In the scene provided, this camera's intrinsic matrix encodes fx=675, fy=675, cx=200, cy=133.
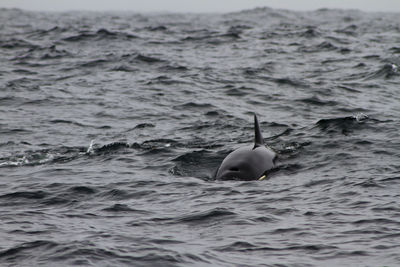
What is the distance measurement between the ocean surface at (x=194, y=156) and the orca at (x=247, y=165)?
0.25 m

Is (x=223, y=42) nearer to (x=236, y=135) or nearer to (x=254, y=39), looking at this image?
(x=254, y=39)

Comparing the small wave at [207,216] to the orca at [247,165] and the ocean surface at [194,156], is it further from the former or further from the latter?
the orca at [247,165]

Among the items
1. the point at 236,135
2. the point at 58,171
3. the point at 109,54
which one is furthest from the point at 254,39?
the point at 58,171

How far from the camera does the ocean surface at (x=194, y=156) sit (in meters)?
8.51

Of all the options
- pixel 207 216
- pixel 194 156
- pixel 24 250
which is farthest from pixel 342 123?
pixel 24 250

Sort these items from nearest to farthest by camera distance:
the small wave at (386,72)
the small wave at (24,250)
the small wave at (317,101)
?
1. the small wave at (24,250)
2. the small wave at (317,101)
3. the small wave at (386,72)

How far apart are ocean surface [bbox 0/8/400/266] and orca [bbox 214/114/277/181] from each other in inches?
9.7

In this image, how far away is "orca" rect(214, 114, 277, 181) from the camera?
38.6 ft

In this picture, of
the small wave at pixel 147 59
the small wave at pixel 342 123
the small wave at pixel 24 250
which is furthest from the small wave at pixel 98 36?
the small wave at pixel 24 250

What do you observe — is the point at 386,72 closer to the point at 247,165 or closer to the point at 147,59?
the point at 147,59

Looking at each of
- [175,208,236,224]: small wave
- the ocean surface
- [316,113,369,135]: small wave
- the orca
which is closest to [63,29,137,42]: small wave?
the ocean surface

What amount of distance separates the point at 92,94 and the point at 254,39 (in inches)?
643

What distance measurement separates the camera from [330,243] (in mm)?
8438

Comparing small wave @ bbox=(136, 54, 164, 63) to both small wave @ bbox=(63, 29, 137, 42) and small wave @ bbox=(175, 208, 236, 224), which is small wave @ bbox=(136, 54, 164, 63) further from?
small wave @ bbox=(175, 208, 236, 224)
